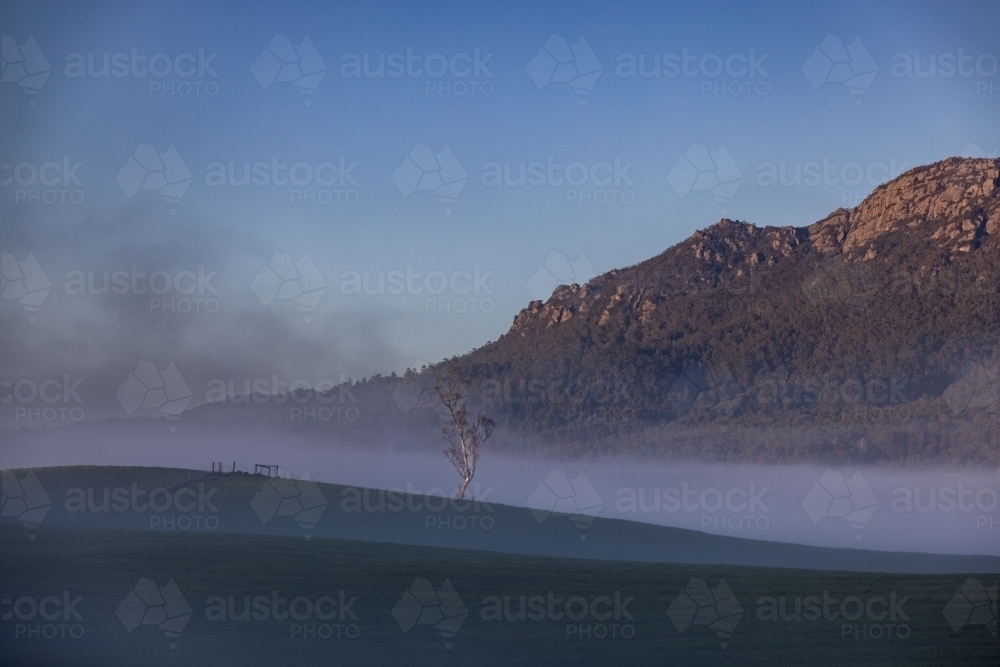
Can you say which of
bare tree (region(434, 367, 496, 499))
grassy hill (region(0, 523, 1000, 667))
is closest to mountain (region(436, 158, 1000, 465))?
bare tree (region(434, 367, 496, 499))

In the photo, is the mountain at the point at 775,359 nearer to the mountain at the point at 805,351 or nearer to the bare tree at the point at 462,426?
the mountain at the point at 805,351

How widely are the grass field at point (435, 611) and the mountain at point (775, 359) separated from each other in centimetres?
9558

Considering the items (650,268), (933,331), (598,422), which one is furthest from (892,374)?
(650,268)

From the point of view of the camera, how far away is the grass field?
21828mm

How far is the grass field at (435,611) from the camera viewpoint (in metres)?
21.8

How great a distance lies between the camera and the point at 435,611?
26.6 metres

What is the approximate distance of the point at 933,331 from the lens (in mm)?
123438

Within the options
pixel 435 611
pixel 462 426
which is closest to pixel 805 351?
pixel 462 426

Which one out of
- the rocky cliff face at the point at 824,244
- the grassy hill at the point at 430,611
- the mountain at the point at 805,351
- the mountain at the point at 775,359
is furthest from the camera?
the rocky cliff face at the point at 824,244

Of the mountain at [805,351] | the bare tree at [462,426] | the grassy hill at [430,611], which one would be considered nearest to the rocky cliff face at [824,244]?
the mountain at [805,351]

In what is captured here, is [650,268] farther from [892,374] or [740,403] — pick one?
[892,374]

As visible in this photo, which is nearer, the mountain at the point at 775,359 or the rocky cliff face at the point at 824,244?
the mountain at the point at 775,359

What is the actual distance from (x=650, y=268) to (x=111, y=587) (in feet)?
512

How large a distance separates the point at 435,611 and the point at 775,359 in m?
121
